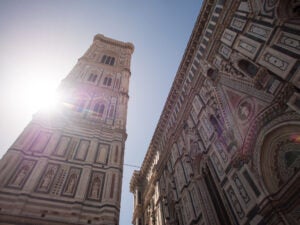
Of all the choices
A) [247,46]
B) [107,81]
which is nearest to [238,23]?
[247,46]

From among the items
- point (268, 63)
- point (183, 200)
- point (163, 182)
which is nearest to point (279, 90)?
point (268, 63)

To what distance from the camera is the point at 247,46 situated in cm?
805

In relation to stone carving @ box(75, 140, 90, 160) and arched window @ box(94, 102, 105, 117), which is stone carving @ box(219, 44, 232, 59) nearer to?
stone carving @ box(75, 140, 90, 160)

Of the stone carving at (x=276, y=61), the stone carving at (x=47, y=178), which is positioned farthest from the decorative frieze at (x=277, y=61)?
the stone carving at (x=47, y=178)

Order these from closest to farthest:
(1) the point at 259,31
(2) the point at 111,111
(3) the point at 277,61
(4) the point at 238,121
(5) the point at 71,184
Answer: (3) the point at 277,61, (1) the point at 259,31, (4) the point at 238,121, (5) the point at 71,184, (2) the point at 111,111

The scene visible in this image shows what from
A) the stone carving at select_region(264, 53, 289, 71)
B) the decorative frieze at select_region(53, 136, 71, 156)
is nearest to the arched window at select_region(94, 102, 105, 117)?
the decorative frieze at select_region(53, 136, 71, 156)

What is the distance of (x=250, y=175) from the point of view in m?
6.92

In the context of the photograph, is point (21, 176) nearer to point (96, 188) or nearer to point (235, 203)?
point (96, 188)

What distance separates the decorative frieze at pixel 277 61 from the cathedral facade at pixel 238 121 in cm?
3

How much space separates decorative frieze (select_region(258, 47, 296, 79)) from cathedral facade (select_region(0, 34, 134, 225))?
8393 millimetres

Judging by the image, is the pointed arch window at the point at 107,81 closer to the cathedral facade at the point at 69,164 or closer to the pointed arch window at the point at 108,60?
the cathedral facade at the point at 69,164

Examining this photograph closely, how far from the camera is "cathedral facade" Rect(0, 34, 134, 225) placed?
8.30m

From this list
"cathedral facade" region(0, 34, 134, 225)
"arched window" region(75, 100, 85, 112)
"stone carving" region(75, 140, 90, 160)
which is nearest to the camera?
"cathedral facade" region(0, 34, 134, 225)

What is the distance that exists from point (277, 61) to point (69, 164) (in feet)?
33.9
